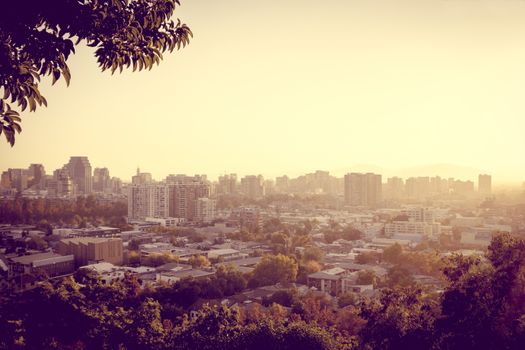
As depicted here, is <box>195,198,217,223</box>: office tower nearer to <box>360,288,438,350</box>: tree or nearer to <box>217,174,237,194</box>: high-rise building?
<box>217,174,237,194</box>: high-rise building

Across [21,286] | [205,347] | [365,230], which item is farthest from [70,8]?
[365,230]

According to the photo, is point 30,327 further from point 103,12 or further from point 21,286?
point 21,286

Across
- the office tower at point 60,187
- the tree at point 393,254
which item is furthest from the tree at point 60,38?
the office tower at point 60,187

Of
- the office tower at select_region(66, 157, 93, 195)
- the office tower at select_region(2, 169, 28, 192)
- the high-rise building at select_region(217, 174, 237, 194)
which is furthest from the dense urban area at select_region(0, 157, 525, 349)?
the high-rise building at select_region(217, 174, 237, 194)

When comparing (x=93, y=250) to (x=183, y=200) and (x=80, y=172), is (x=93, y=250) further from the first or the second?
(x=80, y=172)

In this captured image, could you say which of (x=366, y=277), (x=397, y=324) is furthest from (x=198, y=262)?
(x=397, y=324)
